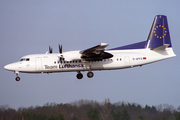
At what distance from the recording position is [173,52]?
2853 centimetres

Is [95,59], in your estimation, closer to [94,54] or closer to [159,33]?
[94,54]

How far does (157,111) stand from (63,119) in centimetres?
1129

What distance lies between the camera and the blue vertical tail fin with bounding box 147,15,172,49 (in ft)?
94.8

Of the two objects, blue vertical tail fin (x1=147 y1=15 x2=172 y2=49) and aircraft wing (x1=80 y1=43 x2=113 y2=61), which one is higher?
blue vertical tail fin (x1=147 y1=15 x2=172 y2=49)

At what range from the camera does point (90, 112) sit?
1363 inches

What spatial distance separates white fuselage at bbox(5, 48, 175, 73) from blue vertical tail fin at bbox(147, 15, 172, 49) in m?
0.91

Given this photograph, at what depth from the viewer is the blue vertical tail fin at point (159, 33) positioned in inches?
1137

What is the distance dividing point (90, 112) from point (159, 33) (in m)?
11.0

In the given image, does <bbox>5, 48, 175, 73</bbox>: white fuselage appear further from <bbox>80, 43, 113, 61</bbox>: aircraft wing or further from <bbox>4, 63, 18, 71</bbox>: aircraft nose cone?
<bbox>80, 43, 113, 61</bbox>: aircraft wing

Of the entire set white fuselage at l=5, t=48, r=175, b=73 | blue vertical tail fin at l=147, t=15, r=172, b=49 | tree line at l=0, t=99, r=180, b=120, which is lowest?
tree line at l=0, t=99, r=180, b=120

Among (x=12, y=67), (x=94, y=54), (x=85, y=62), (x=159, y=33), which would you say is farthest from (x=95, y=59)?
(x=12, y=67)

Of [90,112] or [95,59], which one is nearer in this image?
[95,59]

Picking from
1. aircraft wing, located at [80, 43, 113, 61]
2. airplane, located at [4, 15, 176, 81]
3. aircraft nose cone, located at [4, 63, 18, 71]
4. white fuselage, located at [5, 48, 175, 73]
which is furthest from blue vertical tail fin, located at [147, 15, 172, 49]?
aircraft nose cone, located at [4, 63, 18, 71]

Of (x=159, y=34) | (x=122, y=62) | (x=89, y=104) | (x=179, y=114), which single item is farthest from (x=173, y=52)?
(x=89, y=104)
